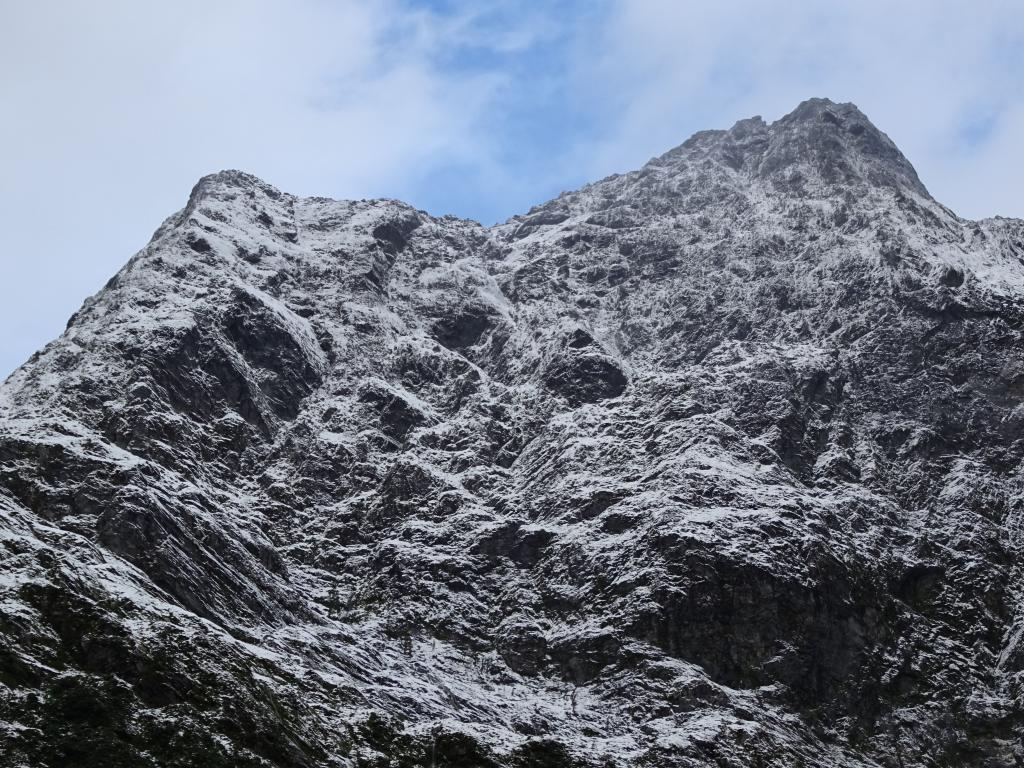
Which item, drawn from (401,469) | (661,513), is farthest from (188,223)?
(661,513)

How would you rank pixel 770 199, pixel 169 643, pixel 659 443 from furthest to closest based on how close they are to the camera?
pixel 770 199 → pixel 659 443 → pixel 169 643

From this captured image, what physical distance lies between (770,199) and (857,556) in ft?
274

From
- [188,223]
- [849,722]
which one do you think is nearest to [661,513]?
[849,722]

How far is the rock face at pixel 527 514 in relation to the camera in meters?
103

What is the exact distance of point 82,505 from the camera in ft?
380

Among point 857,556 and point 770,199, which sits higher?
point 770,199

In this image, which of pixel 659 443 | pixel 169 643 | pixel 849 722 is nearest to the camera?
pixel 169 643

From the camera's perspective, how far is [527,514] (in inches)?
5320

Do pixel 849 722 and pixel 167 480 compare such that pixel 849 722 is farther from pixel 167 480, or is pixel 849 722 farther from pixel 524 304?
pixel 524 304

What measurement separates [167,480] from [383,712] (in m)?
31.6

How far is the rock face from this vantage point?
10288 centimetres

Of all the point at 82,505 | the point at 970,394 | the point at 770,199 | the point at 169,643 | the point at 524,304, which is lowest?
the point at 169,643

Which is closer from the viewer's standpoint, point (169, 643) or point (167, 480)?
point (169, 643)

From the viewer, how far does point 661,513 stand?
128m
